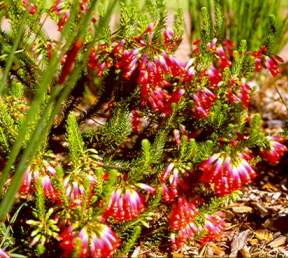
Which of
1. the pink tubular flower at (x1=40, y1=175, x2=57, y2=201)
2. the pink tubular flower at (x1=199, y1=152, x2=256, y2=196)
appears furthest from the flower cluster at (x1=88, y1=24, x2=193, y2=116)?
the pink tubular flower at (x1=40, y1=175, x2=57, y2=201)

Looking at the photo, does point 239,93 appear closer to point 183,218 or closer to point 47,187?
point 183,218

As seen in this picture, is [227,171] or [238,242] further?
[238,242]

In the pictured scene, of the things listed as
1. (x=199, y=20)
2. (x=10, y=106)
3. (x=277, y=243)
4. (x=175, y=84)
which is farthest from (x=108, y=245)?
(x=199, y=20)

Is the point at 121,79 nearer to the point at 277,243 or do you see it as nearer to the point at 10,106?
the point at 10,106

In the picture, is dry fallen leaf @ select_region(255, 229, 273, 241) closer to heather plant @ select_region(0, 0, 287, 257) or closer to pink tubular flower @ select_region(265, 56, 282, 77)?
heather plant @ select_region(0, 0, 287, 257)

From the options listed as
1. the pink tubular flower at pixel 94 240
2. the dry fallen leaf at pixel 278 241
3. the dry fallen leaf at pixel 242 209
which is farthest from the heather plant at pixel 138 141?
the dry fallen leaf at pixel 278 241

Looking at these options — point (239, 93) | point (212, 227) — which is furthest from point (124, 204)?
point (239, 93)
